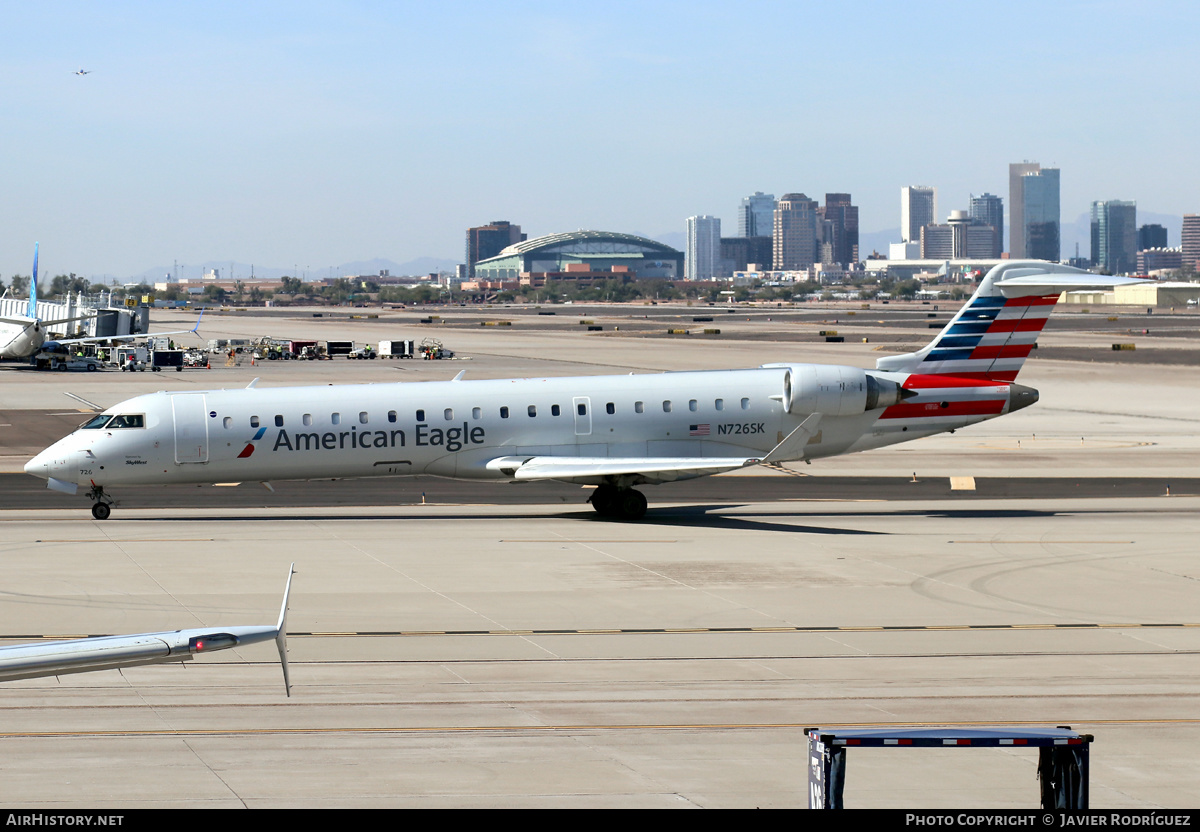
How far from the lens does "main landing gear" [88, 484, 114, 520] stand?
34312 mm

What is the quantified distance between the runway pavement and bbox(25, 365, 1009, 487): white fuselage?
1.61 meters

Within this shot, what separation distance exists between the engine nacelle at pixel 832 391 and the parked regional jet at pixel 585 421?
4 centimetres

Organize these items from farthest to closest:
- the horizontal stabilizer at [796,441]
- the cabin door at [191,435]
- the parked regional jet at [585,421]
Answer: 1. the horizontal stabilizer at [796,441]
2. the parked regional jet at [585,421]
3. the cabin door at [191,435]

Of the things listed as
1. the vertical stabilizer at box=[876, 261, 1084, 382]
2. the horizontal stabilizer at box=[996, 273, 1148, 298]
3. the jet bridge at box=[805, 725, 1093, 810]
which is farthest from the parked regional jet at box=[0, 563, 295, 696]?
the vertical stabilizer at box=[876, 261, 1084, 382]

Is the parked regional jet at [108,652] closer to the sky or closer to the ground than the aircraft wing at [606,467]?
closer to the sky

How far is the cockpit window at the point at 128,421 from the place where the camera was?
110 ft

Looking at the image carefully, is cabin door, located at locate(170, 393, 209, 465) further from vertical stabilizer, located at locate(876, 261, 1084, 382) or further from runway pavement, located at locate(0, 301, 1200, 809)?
vertical stabilizer, located at locate(876, 261, 1084, 382)

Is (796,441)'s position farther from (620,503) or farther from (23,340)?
(23,340)

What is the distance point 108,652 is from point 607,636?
13575mm

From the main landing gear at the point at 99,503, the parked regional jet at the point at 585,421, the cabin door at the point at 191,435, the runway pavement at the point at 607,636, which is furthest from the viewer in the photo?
the main landing gear at the point at 99,503

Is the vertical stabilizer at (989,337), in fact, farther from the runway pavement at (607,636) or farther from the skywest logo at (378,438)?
the skywest logo at (378,438)

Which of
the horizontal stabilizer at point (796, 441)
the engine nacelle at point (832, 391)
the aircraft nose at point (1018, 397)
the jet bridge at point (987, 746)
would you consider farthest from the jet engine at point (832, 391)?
the jet bridge at point (987, 746)

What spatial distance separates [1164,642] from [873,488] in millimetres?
19946

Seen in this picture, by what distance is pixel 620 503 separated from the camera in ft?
114
